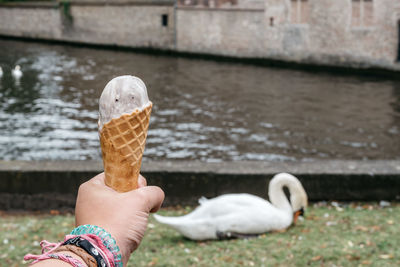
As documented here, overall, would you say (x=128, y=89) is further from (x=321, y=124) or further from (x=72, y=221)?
(x=321, y=124)

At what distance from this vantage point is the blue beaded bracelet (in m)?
1.55

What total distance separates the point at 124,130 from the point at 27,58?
887 inches

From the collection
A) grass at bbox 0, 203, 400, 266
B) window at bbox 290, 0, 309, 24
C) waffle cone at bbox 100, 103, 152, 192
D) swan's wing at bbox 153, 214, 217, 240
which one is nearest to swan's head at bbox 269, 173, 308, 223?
grass at bbox 0, 203, 400, 266

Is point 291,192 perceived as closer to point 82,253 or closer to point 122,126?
point 122,126

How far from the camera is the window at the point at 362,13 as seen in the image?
64.2 ft

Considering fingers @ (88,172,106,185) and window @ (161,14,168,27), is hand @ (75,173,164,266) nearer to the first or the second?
fingers @ (88,172,106,185)

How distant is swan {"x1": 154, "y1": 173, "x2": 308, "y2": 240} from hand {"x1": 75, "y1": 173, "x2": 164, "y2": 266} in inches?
117

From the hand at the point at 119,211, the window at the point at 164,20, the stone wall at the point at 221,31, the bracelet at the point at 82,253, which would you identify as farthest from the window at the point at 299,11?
the bracelet at the point at 82,253

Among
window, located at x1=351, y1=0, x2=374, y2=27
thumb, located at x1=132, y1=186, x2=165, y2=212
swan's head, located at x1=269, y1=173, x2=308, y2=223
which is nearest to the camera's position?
thumb, located at x1=132, y1=186, x2=165, y2=212

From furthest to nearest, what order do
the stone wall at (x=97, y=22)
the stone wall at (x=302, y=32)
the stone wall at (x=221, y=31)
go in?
the stone wall at (x=97, y=22), the stone wall at (x=221, y=31), the stone wall at (x=302, y=32)

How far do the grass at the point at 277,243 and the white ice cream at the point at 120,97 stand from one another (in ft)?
8.39

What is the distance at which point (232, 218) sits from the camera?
4.75 meters

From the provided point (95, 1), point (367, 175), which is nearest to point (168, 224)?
point (367, 175)

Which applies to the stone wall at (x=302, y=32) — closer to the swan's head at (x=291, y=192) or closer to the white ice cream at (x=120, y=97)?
the swan's head at (x=291, y=192)
